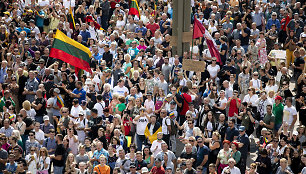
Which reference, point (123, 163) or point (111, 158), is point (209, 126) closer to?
point (123, 163)

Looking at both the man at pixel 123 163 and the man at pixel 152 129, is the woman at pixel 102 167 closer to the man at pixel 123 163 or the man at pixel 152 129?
the man at pixel 123 163

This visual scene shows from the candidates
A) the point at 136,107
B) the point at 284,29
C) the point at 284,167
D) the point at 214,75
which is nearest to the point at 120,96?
the point at 136,107

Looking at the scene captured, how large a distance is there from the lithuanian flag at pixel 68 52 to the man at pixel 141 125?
2330mm

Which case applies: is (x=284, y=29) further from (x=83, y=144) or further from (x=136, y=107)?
(x=83, y=144)

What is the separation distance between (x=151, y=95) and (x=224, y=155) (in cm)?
369

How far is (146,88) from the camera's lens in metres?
20.3

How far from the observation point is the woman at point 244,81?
20516 mm

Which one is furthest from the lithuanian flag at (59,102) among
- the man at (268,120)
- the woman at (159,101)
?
the man at (268,120)

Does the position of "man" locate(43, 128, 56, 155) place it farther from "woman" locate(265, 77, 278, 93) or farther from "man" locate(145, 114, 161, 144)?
"woman" locate(265, 77, 278, 93)

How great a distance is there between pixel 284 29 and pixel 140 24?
17.1ft

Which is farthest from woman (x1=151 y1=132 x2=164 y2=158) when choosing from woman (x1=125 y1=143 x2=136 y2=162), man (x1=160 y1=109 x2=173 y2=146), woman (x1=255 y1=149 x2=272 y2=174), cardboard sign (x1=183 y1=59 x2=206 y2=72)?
cardboard sign (x1=183 y1=59 x2=206 y2=72)

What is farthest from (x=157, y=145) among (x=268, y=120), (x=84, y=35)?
(x=84, y=35)

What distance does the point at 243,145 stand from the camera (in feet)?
55.8

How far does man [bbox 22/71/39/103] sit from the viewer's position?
2030cm
